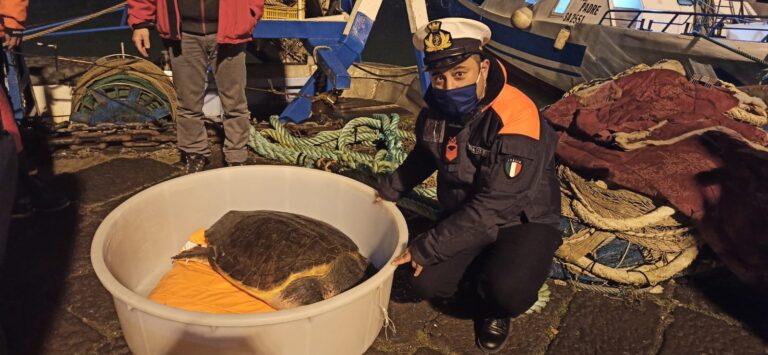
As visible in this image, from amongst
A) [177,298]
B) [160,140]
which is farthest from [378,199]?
[160,140]

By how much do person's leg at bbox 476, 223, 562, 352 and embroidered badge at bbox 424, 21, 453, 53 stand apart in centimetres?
110

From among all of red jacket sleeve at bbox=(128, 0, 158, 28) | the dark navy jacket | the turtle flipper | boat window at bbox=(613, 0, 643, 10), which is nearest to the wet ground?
the turtle flipper

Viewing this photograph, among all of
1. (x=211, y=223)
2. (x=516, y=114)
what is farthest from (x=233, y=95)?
(x=516, y=114)

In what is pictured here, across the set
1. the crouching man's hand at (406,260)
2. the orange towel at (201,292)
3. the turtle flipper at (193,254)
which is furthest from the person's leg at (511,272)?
the turtle flipper at (193,254)

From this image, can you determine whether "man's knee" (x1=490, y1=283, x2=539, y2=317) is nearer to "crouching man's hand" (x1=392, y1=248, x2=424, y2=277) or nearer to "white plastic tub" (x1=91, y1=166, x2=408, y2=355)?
"crouching man's hand" (x1=392, y1=248, x2=424, y2=277)

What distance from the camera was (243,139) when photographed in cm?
472

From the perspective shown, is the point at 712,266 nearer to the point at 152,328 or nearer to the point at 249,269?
the point at 249,269

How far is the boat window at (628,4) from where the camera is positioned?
1105 cm

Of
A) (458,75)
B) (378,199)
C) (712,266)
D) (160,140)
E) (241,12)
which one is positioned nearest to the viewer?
(458,75)

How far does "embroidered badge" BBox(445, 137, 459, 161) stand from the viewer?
2869mm

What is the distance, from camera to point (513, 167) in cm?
259

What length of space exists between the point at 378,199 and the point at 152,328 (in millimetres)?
1554

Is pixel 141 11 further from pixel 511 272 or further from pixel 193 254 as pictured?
pixel 511 272

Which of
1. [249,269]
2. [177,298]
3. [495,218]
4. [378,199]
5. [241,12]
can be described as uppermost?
[241,12]
